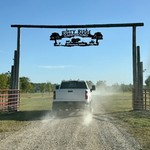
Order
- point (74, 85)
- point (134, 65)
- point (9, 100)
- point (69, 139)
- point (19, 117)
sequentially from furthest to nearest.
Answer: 1. point (134, 65)
2. point (9, 100)
3. point (74, 85)
4. point (19, 117)
5. point (69, 139)

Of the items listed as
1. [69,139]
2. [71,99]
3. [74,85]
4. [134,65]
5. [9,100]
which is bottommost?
[69,139]

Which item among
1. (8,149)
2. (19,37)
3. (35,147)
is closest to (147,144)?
(35,147)

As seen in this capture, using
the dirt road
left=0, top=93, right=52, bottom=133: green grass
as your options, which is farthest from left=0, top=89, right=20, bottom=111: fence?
the dirt road

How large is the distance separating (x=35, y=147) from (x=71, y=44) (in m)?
16.2

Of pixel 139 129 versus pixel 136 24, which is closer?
pixel 139 129

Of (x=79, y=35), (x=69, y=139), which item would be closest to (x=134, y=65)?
(x=79, y=35)

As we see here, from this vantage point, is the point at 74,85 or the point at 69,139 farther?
the point at 74,85

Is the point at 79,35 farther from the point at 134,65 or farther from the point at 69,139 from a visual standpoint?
the point at 69,139

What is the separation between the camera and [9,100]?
2570cm

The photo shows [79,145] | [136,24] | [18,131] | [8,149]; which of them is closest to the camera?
[8,149]

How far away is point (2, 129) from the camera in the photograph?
1405cm

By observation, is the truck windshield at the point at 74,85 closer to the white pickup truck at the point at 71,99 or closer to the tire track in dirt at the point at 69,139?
the white pickup truck at the point at 71,99

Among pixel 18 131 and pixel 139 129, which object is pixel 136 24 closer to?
pixel 139 129

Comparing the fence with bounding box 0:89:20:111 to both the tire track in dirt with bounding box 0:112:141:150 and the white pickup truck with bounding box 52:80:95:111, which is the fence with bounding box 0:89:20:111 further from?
the tire track in dirt with bounding box 0:112:141:150
